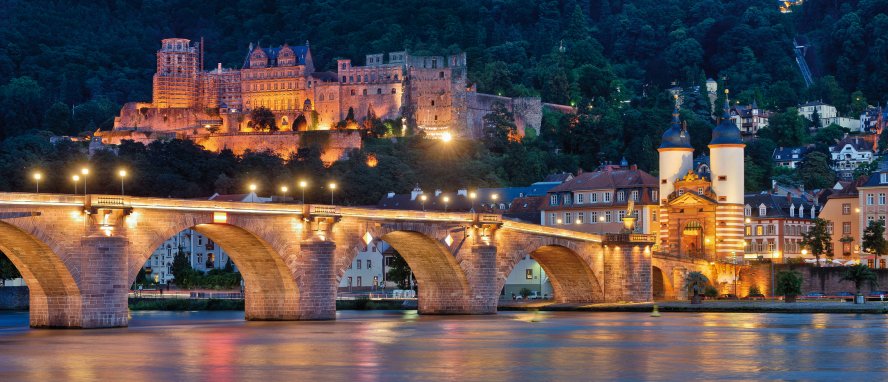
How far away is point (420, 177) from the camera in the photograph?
14762 centimetres

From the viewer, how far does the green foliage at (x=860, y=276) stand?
288 feet

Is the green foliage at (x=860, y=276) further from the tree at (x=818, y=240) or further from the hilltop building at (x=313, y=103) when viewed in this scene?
the hilltop building at (x=313, y=103)

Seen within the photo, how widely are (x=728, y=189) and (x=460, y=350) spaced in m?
47.3

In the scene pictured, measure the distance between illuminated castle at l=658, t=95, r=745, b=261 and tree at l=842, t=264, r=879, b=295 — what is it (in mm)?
8634

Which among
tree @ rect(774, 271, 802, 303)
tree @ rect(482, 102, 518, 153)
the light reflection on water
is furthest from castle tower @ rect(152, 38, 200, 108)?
the light reflection on water

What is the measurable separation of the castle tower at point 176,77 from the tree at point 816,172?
68.3 m

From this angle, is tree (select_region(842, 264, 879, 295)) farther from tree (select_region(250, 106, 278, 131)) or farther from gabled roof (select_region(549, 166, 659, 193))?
tree (select_region(250, 106, 278, 131))

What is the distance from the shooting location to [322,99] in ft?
580

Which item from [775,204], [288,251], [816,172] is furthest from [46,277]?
[816,172]

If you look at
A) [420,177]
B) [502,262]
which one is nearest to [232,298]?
[502,262]

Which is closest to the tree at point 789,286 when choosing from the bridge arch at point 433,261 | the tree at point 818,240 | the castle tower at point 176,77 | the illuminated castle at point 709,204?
the illuminated castle at point 709,204

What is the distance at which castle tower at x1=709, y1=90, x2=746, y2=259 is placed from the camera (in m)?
96.9

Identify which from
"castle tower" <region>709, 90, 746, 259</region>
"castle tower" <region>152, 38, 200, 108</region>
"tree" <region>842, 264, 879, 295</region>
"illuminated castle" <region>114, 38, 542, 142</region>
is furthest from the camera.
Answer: "castle tower" <region>152, 38, 200, 108</region>

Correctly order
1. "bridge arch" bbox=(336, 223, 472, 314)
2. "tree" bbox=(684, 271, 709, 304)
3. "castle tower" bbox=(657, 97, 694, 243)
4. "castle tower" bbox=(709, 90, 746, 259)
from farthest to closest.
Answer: "castle tower" bbox=(657, 97, 694, 243) < "castle tower" bbox=(709, 90, 746, 259) < "tree" bbox=(684, 271, 709, 304) < "bridge arch" bbox=(336, 223, 472, 314)
